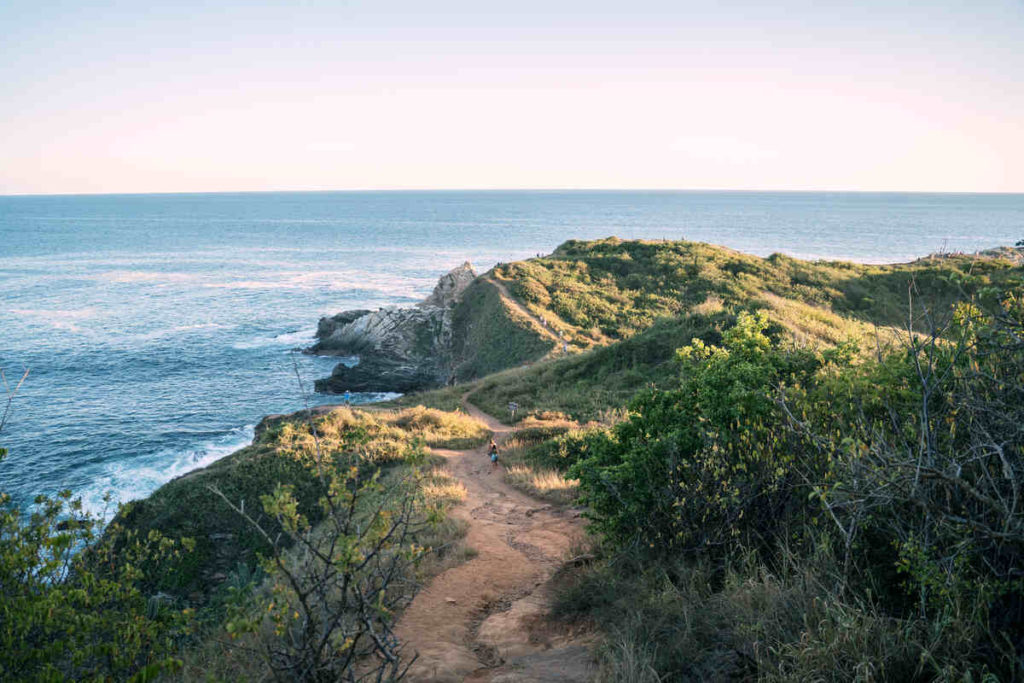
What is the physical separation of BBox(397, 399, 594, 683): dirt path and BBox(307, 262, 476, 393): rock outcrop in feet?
109

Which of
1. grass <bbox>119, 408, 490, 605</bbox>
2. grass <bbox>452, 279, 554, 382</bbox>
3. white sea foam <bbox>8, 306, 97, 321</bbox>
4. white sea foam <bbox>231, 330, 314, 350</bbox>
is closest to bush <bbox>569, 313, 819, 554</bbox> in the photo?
grass <bbox>119, 408, 490, 605</bbox>

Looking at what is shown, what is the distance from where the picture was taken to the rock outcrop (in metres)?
49.2

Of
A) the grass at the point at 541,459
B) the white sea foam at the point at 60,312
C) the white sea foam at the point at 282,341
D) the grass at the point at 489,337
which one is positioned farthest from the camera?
the white sea foam at the point at 60,312

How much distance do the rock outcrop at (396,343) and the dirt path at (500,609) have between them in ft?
109

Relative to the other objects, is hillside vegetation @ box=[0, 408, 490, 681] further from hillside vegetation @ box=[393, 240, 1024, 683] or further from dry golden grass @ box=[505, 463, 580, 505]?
hillside vegetation @ box=[393, 240, 1024, 683]

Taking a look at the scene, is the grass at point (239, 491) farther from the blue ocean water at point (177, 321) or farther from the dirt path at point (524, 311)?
the dirt path at point (524, 311)

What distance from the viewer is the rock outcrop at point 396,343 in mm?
49188

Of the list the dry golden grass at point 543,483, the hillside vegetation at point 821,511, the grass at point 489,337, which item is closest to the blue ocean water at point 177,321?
the grass at point 489,337

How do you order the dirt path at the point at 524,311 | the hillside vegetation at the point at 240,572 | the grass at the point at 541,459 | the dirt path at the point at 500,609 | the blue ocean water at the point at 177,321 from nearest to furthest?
the hillside vegetation at the point at 240,572 < the dirt path at the point at 500,609 < the grass at the point at 541,459 < the blue ocean water at the point at 177,321 < the dirt path at the point at 524,311

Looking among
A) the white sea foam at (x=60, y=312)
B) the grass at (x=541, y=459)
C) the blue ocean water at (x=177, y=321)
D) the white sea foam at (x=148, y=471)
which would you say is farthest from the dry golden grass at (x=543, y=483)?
the white sea foam at (x=60, y=312)

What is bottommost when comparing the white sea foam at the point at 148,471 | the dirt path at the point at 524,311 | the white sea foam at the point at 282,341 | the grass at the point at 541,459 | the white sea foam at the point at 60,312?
the white sea foam at the point at 148,471

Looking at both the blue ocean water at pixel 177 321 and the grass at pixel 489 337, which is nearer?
the blue ocean water at pixel 177 321

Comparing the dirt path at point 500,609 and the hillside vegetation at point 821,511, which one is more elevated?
the hillside vegetation at point 821,511

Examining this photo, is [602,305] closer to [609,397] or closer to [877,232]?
[609,397]
